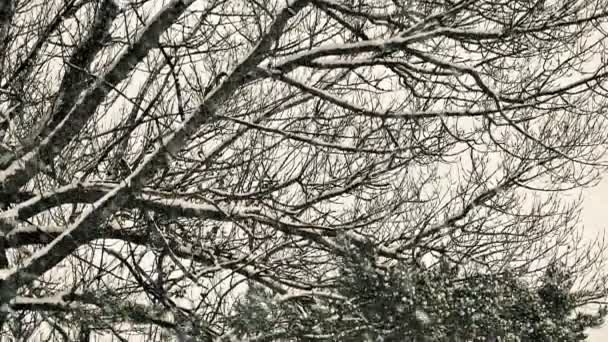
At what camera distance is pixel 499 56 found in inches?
247

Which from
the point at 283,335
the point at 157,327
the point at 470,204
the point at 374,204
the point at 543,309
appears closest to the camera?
the point at 543,309

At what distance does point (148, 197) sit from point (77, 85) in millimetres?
1265

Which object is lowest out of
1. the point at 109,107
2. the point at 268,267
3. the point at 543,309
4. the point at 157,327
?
the point at 543,309

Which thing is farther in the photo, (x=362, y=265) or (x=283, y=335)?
(x=283, y=335)

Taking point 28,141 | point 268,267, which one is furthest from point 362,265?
point 28,141

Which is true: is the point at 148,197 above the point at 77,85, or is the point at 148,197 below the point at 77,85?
below

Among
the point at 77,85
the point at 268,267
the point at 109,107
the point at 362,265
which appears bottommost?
the point at 362,265

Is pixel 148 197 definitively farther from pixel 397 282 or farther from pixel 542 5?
pixel 542 5

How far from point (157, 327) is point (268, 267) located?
4.16 feet

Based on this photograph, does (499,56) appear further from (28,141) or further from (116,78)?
(28,141)

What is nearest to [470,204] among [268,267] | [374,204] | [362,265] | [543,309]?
[374,204]

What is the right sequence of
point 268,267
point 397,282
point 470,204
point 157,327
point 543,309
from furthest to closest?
point 470,204, point 268,267, point 157,327, point 543,309, point 397,282

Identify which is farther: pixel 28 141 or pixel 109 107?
pixel 109 107

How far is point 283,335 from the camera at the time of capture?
193 inches
